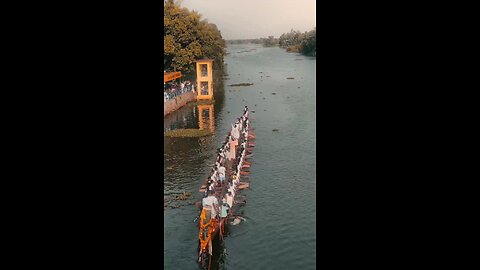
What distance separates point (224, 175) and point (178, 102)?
2610cm

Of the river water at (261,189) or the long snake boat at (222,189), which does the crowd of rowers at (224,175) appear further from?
the river water at (261,189)

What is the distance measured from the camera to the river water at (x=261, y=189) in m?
17.2

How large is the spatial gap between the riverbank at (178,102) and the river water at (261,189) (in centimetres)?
69

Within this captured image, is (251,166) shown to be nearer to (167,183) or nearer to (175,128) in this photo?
(167,183)

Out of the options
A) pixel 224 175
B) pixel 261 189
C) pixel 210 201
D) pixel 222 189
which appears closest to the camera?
pixel 210 201

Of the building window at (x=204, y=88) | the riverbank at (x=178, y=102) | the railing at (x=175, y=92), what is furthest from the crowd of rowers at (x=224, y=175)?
the building window at (x=204, y=88)

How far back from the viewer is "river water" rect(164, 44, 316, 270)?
1720cm

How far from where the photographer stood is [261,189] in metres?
23.5

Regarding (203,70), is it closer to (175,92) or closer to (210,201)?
(175,92)

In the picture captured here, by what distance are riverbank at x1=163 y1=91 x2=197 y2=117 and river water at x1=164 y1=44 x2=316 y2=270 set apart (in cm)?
69

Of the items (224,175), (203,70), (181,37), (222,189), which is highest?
(181,37)

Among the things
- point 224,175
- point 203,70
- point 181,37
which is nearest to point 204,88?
point 203,70
